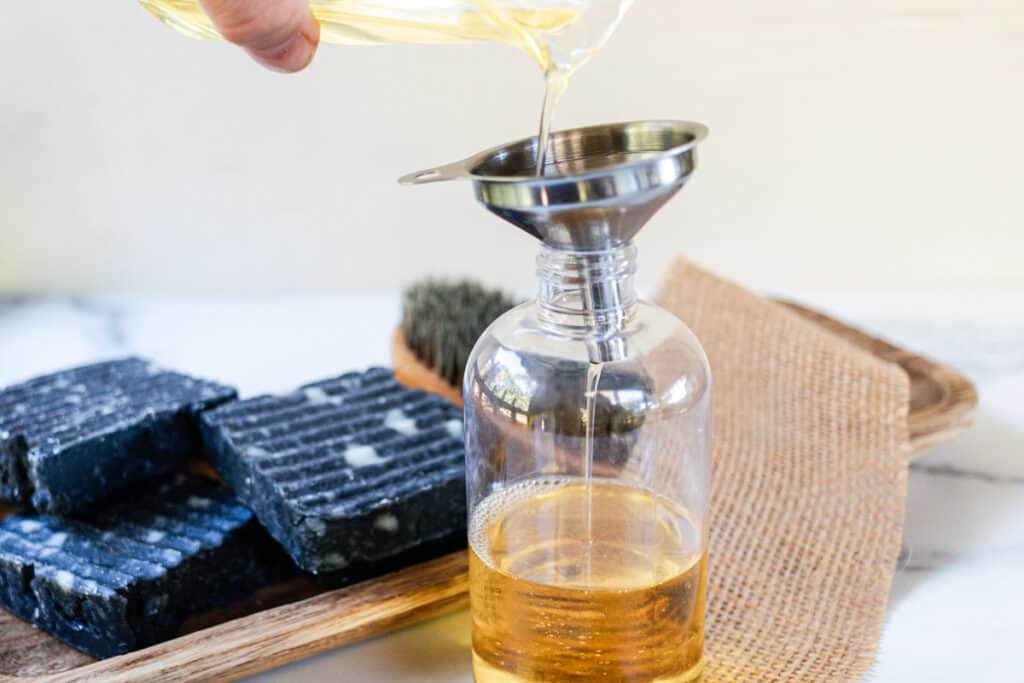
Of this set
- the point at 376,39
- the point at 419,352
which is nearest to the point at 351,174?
the point at 419,352

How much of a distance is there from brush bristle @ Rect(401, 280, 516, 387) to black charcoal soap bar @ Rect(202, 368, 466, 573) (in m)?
0.12

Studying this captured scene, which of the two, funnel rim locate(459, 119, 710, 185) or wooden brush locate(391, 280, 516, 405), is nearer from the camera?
funnel rim locate(459, 119, 710, 185)

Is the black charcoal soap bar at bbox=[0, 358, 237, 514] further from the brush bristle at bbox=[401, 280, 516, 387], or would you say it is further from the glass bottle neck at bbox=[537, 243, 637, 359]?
the glass bottle neck at bbox=[537, 243, 637, 359]

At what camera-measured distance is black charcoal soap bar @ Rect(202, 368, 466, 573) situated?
33.7 inches

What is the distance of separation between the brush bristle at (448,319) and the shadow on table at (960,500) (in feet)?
1.50

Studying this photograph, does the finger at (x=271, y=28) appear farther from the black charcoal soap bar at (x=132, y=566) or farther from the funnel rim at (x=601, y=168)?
the black charcoal soap bar at (x=132, y=566)

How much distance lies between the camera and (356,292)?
1675 millimetres

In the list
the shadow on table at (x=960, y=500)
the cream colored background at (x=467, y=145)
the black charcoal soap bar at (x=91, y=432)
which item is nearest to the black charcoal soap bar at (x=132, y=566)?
the black charcoal soap bar at (x=91, y=432)

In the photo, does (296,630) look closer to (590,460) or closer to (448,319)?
(590,460)

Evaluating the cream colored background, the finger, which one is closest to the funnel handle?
the finger

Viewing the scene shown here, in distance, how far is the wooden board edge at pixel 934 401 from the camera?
1.08 metres

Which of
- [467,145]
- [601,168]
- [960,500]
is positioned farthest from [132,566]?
[467,145]

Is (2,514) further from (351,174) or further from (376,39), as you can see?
(351,174)

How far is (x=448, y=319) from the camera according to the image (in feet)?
4.03
